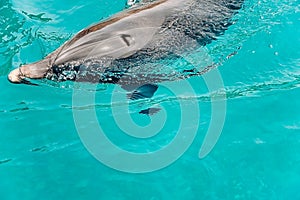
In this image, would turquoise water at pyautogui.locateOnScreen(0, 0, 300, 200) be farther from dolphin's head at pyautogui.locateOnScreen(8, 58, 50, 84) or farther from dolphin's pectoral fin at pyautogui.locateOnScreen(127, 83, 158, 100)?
dolphin's head at pyautogui.locateOnScreen(8, 58, 50, 84)

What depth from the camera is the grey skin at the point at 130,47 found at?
433 centimetres

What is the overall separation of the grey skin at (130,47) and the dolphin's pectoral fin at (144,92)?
7cm

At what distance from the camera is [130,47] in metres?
4.41

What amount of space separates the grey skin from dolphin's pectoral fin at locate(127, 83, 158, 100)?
7cm

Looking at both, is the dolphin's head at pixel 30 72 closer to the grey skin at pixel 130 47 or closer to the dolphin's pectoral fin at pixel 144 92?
the grey skin at pixel 130 47

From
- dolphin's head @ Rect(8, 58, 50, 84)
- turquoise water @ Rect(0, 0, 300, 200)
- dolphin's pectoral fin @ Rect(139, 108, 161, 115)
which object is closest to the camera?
turquoise water @ Rect(0, 0, 300, 200)

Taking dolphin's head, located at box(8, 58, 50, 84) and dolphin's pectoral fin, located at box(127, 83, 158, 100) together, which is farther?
dolphin's pectoral fin, located at box(127, 83, 158, 100)

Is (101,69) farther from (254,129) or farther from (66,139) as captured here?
(254,129)

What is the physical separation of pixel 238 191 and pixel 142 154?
95cm

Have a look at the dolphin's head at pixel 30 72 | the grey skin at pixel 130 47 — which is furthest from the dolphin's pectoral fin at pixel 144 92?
the dolphin's head at pixel 30 72

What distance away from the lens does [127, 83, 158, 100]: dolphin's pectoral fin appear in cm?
451

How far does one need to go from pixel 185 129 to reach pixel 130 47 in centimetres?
103

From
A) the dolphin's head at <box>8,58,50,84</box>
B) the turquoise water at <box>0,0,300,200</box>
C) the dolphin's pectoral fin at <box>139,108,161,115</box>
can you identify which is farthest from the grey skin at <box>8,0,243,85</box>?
the dolphin's pectoral fin at <box>139,108,161,115</box>

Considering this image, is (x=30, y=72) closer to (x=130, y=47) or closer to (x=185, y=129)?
(x=130, y=47)
